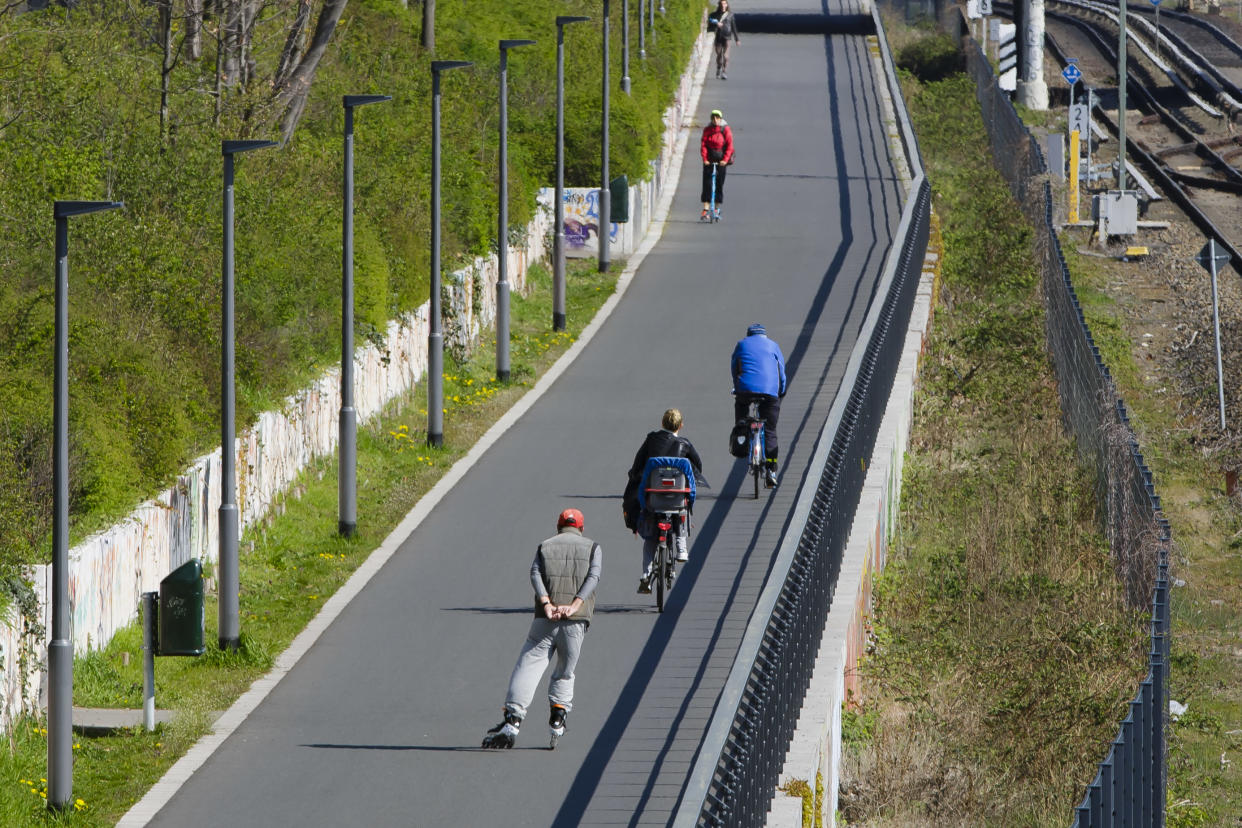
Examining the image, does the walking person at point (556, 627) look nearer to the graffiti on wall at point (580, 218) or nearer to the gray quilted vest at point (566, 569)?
the gray quilted vest at point (566, 569)

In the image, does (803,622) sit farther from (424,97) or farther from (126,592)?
(424,97)

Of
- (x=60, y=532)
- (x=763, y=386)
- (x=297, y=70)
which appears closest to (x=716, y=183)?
(x=297, y=70)

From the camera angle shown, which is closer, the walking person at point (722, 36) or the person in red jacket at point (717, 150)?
the person in red jacket at point (717, 150)

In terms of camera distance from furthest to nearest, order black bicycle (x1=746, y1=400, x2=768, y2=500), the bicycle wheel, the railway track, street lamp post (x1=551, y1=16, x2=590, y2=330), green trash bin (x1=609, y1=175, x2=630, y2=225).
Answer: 1. the railway track
2. green trash bin (x1=609, y1=175, x2=630, y2=225)
3. street lamp post (x1=551, y1=16, x2=590, y2=330)
4. black bicycle (x1=746, y1=400, x2=768, y2=500)
5. the bicycle wheel

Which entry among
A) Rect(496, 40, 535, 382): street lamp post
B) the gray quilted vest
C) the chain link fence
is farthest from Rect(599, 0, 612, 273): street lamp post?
the gray quilted vest

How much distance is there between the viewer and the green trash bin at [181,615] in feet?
50.4

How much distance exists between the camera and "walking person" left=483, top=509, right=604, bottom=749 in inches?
558

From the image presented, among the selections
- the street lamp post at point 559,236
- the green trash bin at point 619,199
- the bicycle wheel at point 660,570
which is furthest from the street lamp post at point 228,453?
the green trash bin at point 619,199

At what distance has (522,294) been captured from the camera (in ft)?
108

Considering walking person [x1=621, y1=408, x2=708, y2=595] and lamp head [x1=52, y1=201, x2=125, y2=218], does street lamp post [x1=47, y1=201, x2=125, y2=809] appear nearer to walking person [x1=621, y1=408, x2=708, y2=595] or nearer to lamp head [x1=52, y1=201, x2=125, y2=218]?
lamp head [x1=52, y1=201, x2=125, y2=218]

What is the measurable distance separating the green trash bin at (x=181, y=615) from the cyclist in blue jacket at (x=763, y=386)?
283 inches

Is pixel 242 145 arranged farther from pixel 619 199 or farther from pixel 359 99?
pixel 619 199

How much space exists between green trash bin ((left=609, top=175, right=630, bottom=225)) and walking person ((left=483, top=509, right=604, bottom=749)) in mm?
20645

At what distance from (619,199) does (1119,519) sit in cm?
1578
